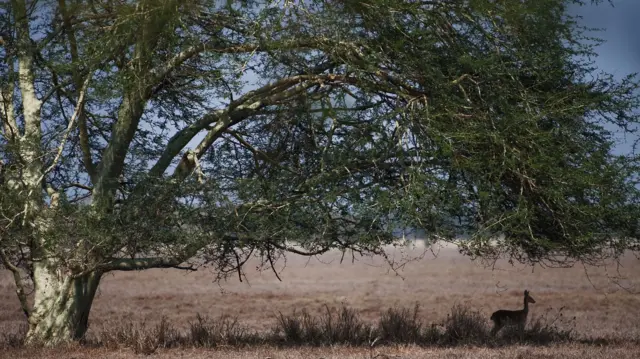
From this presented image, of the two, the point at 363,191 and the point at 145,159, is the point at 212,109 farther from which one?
the point at 363,191

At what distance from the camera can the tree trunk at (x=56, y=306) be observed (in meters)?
15.2

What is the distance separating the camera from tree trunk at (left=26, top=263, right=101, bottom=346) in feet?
50.0

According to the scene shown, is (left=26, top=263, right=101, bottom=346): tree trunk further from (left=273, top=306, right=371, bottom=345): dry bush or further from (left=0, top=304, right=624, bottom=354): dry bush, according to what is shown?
(left=273, top=306, right=371, bottom=345): dry bush

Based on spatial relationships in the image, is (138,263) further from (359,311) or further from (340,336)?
(359,311)

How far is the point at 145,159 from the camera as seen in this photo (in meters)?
17.2

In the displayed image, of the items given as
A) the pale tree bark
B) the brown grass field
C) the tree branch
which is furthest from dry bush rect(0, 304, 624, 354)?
the tree branch

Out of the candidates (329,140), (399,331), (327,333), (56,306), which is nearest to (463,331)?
(399,331)

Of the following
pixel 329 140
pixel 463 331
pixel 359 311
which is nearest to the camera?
pixel 329 140

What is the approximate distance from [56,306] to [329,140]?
5791 millimetres

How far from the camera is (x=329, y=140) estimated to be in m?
13.9

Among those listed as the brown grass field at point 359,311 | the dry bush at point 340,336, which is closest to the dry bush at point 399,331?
the dry bush at point 340,336

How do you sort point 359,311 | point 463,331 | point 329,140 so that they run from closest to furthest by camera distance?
point 329,140, point 463,331, point 359,311

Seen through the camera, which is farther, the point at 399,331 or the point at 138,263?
the point at 399,331

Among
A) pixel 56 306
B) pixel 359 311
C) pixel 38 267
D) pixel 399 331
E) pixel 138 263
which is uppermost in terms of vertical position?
pixel 138 263
